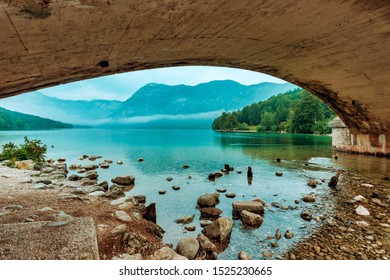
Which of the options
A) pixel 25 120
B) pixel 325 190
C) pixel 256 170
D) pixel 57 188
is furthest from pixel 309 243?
pixel 25 120

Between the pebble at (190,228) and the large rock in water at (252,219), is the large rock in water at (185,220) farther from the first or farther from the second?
the large rock in water at (252,219)

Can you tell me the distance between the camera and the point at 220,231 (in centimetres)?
578

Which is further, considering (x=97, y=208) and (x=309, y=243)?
(x=97, y=208)

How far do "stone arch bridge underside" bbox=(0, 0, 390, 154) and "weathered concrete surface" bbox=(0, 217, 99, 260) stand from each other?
3.45 m

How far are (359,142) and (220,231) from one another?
17.1 meters

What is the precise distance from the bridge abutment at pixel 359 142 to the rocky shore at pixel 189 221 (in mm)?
7991

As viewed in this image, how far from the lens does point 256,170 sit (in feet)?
51.5

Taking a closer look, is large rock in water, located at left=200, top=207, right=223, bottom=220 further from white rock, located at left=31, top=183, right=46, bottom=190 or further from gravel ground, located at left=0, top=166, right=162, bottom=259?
white rock, located at left=31, top=183, right=46, bottom=190

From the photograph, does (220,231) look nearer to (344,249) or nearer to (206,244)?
(206,244)

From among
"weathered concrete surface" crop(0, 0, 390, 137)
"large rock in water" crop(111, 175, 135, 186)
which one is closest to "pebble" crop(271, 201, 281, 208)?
"weathered concrete surface" crop(0, 0, 390, 137)

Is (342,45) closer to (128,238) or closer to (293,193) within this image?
(293,193)

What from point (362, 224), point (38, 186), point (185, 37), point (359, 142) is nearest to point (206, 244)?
point (362, 224)
